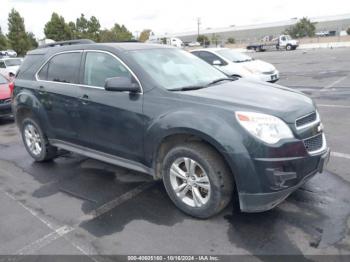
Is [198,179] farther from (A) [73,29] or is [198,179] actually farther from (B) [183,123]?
(A) [73,29]

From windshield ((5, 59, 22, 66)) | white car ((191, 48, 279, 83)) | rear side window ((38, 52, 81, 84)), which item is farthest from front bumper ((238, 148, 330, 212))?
windshield ((5, 59, 22, 66))

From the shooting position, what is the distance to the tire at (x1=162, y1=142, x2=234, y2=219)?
3359 mm

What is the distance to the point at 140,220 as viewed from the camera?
12.0 ft

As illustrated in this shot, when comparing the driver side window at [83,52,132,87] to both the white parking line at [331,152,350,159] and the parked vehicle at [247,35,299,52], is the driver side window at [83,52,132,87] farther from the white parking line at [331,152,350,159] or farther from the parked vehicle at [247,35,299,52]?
the parked vehicle at [247,35,299,52]

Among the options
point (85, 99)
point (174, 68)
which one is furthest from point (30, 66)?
point (174, 68)

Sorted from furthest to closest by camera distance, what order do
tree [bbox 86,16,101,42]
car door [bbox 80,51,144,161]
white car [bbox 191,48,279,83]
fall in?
1. tree [bbox 86,16,101,42]
2. white car [bbox 191,48,279,83]
3. car door [bbox 80,51,144,161]

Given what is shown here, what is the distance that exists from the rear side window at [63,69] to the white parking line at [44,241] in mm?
1971

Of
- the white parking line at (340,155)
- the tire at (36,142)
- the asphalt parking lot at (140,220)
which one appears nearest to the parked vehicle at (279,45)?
the white parking line at (340,155)

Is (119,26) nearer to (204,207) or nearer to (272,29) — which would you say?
(272,29)

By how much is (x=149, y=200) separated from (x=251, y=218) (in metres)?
1.21

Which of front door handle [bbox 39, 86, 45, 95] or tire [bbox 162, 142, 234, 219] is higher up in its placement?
front door handle [bbox 39, 86, 45, 95]

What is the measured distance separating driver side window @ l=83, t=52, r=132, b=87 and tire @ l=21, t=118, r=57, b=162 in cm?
147

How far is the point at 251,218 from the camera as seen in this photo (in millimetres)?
3562

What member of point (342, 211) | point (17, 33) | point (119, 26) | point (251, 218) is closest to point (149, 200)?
point (251, 218)
